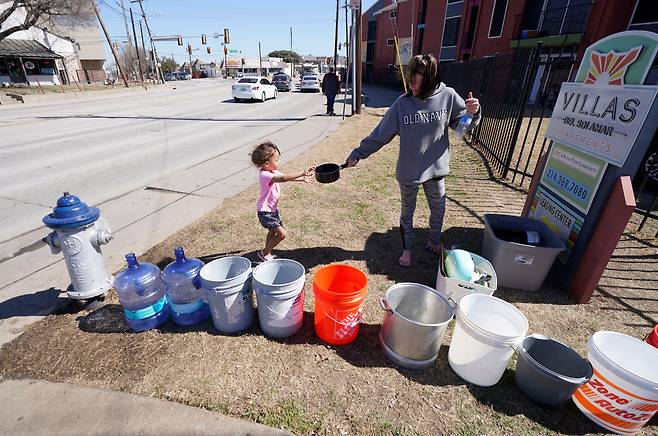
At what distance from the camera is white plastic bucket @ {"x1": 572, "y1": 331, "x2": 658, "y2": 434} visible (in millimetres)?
1877

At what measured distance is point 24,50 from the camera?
33.8 meters

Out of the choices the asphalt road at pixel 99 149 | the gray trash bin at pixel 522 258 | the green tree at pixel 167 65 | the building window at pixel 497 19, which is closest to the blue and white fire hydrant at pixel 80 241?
the asphalt road at pixel 99 149

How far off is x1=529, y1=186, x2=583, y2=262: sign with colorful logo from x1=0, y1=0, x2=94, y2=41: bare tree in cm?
3862

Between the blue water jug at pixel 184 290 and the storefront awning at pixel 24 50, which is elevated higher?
the storefront awning at pixel 24 50

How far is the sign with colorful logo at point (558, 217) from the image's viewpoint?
10.8 feet

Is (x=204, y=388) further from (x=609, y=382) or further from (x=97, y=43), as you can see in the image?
(x=97, y=43)

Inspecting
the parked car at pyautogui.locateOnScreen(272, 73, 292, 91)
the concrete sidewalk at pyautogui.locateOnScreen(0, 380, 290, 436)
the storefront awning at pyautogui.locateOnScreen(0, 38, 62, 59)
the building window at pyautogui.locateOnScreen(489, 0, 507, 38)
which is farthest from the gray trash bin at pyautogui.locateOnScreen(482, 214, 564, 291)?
the storefront awning at pyautogui.locateOnScreen(0, 38, 62, 59)

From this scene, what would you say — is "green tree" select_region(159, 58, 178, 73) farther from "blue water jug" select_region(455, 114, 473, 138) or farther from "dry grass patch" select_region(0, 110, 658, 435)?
"blue water jug" select_region(455, 114, 473, 138)

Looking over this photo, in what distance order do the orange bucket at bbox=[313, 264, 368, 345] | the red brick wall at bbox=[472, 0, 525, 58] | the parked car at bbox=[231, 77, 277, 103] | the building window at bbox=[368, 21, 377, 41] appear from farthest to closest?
the building window at bbox=[368, 21, 377, 41], the parked car at bbox=[231, 77, 277, 103], the red brick wall at bbox=[472, 0, 525, 58], the orange bucket at bbox=[313, 264, 368, 345]

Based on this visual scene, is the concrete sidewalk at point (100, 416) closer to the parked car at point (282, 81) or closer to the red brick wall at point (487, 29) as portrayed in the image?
the red brick wall at point (487, 29)

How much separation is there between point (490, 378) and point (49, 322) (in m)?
3.53

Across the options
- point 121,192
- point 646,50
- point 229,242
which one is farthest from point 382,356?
point 121,192

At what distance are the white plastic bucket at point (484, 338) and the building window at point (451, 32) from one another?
29.4m

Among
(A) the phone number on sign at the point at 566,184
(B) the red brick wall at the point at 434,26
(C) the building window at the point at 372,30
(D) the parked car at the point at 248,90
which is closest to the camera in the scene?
(A) the phone number on sign at the point at 566,184
